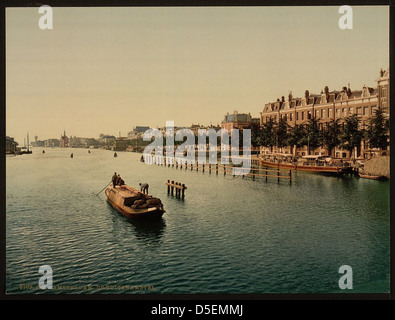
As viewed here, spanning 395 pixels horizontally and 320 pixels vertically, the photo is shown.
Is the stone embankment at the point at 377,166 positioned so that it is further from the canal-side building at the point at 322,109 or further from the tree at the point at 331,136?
the tree at the point at 331,136

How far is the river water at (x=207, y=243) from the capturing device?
43.9ft

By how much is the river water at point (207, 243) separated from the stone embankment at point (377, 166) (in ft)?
9.50

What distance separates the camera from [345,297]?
11789 mm

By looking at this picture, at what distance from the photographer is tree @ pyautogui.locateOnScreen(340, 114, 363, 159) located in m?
36.3

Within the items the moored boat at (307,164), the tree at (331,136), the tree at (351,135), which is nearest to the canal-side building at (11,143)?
the moored boat at (307,164)

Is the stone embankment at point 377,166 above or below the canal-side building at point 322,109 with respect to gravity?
below

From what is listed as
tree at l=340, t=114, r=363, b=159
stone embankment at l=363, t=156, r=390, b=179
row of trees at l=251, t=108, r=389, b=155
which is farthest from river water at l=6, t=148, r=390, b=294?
row of trees at l=251, t=108, r=389, b=155

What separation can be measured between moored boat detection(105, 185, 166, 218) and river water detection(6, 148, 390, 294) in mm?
592

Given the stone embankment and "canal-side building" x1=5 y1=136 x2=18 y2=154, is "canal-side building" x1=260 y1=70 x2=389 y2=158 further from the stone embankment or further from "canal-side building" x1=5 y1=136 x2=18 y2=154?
"canal-side building" x1=5 y1=136 x2=18 y2=154
